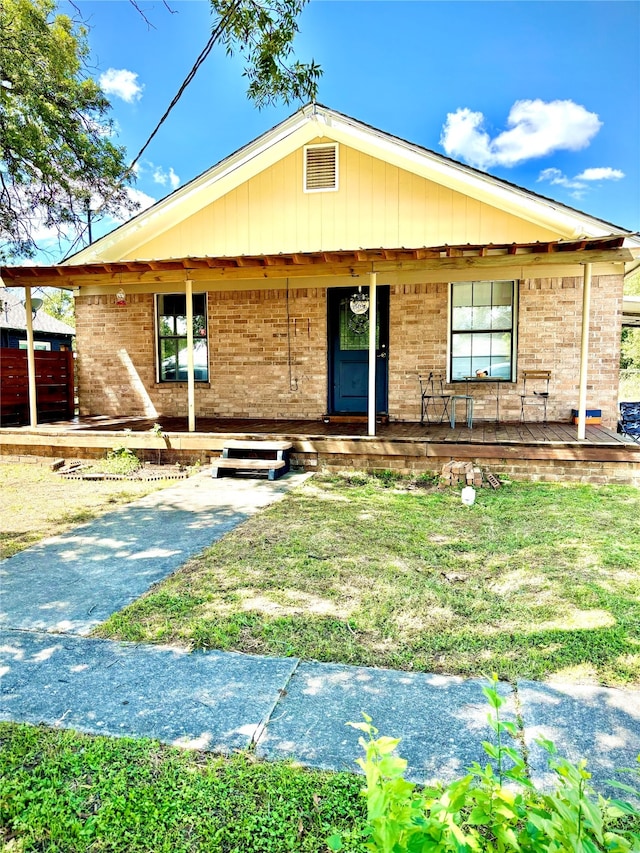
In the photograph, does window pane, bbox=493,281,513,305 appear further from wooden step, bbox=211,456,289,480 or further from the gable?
wooden step, bbox=211,456,289,480

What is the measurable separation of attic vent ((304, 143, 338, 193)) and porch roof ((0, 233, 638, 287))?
8.07 ft

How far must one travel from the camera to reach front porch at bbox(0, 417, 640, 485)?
23.2 ft

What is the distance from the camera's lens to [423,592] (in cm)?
379

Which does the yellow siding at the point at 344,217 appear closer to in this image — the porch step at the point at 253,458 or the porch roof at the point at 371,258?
the porch roof at the point at 371,258

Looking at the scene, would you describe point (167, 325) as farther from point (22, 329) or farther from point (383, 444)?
point (22, 329)

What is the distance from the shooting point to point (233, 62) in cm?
611

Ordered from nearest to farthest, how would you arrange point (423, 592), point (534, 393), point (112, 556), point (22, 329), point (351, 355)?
point (423, 592) < point (112, 556) < point (534, 393) < point (351, 355) < point (22, 329)

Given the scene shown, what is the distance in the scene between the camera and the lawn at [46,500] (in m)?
5.39

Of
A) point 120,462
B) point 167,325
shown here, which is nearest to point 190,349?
point 120,462

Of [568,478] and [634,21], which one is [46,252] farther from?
[634,21]

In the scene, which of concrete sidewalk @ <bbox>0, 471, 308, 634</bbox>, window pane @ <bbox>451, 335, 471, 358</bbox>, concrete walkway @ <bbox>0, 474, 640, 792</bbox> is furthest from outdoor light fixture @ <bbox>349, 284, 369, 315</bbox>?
concrete walkway @ <bbox>0, 474, 640, 792</bbox>

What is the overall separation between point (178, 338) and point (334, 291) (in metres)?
3.17

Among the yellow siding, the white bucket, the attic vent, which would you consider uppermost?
the attic vent

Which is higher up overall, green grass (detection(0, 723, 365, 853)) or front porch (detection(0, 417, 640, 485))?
front porch (detection(0, 417, 640, 485))
